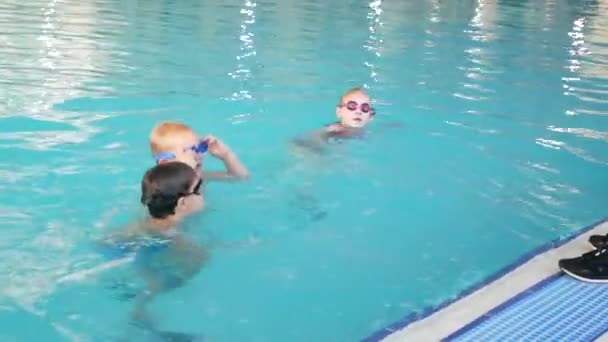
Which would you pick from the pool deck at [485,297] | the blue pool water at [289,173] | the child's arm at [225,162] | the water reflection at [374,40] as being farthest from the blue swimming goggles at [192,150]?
the water reflection at [374,40]

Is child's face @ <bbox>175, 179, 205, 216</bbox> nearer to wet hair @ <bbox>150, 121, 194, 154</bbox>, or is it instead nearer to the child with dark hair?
the child with dark hair

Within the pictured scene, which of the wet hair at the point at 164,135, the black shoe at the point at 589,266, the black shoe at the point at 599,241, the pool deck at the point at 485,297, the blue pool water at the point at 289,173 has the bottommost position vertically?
the blue pool water at the point at 289,173

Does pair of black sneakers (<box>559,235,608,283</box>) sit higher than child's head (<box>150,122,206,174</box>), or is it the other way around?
child's head (<box>150,122,206,174</box>)

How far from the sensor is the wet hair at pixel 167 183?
3.20m

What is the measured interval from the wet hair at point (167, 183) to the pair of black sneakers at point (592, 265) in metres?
1.72

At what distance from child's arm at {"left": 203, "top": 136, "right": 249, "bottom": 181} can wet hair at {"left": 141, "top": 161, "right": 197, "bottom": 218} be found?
585 mm

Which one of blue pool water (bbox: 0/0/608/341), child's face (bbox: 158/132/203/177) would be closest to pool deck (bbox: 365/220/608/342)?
blue pool water (bbox: 0/0/608/341)

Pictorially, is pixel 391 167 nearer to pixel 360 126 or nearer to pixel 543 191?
pixel 360 126

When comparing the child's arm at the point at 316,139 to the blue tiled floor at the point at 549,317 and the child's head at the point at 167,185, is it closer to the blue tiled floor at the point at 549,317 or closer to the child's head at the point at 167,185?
the child's head at the point at 167,185

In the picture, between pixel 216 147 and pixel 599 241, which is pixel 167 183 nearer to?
pixel 216 147

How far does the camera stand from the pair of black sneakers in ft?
11.1

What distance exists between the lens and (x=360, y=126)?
610 centimetres

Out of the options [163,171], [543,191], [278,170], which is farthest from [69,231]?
[543,191]

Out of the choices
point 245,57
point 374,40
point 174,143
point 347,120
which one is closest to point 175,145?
point 174,143
